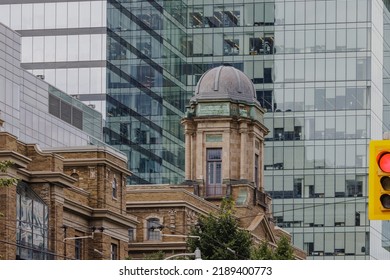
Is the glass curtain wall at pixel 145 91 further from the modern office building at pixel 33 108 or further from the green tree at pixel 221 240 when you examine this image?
the green tree at pixel 221 240

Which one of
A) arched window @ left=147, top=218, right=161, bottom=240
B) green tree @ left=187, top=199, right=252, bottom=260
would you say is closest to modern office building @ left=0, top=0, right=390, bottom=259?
arched window @ left=147, top=218, right=161, bottom=240

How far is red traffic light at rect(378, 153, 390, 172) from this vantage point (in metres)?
16.6

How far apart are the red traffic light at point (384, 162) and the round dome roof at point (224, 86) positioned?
78.6 meters

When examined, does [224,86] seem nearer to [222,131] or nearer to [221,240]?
[222,131]

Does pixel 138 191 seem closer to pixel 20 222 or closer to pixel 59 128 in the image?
pixel 59 128

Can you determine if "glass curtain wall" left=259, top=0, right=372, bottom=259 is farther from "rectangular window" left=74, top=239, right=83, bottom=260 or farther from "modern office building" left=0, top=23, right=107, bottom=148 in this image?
"rectangular window" left=74, top=239, right=83, bottom=260

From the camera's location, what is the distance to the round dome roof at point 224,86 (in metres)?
95.8

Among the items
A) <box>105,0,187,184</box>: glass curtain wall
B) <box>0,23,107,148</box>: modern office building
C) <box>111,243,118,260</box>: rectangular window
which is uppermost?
<box>105,0,187,184</box>: glass curtain wall

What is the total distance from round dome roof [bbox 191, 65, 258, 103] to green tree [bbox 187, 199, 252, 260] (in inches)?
1029

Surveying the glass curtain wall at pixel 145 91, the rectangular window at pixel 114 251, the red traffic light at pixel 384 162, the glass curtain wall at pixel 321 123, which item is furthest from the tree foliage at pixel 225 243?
the glass curtain wall at pixel 321 123

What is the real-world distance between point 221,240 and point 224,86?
29740 millimetres

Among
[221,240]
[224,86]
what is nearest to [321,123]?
[224,86]

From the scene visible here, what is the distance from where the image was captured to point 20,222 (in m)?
59.4
